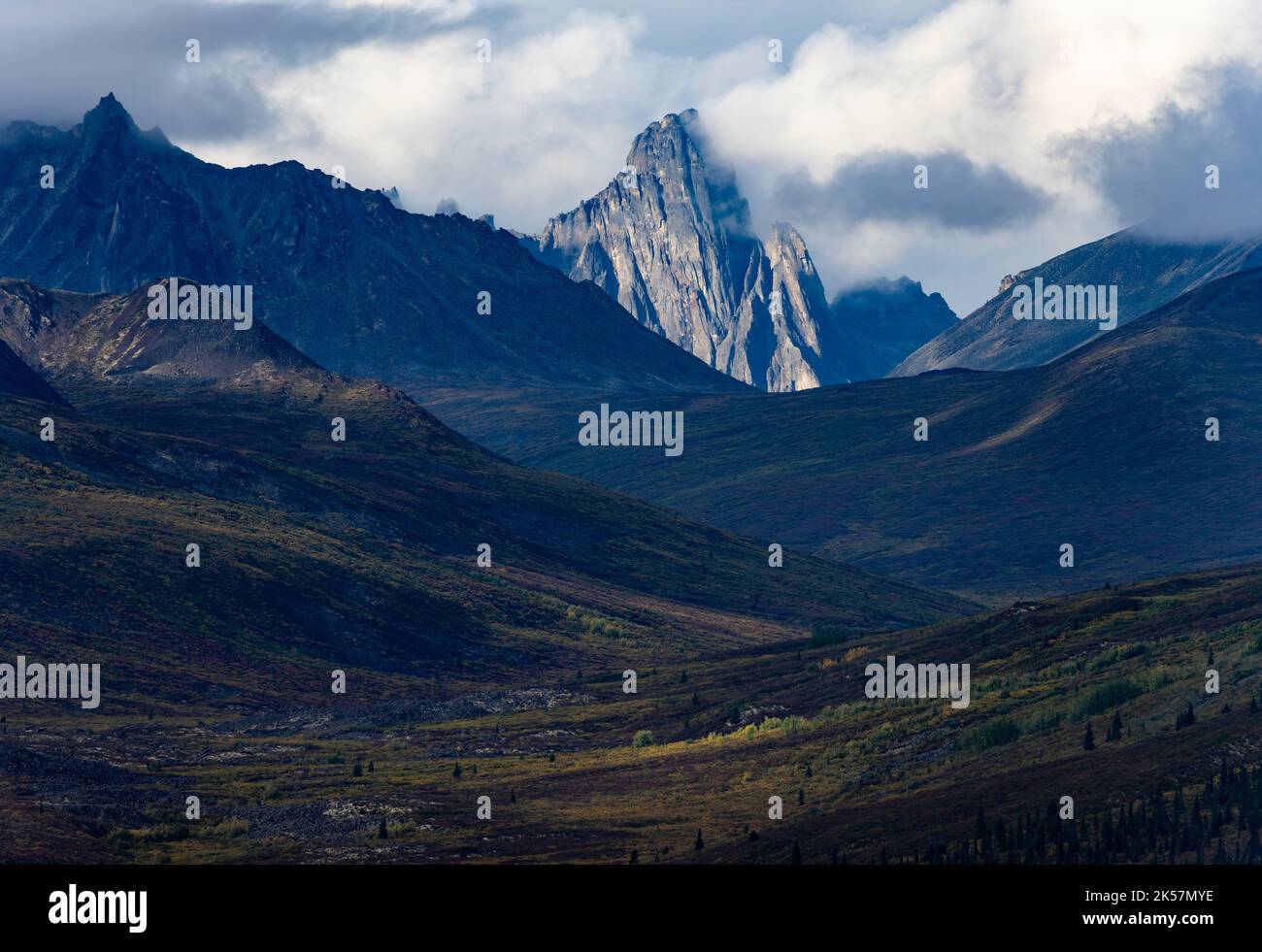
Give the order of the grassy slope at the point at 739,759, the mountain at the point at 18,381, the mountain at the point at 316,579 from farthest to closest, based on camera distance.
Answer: the mountain at the point at 18,381 < the mountain at the point at 316,579 < the grassy slope at the point at 739,759

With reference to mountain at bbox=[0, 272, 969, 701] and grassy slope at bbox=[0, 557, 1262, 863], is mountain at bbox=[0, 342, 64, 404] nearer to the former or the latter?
mountain at bbox=[0, 272, 969, 701]

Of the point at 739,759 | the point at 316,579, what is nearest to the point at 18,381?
the point at 316,579

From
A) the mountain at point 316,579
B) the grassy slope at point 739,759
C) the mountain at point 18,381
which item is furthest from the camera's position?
the mountain at point 18,381

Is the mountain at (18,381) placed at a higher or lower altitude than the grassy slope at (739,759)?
higher

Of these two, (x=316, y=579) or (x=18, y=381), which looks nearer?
(x=316, y=579)

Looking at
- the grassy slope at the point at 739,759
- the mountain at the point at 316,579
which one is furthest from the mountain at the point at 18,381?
the grassy slope at the point at 739,759

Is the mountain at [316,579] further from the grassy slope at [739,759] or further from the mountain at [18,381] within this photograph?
the grassy slope at [739,759]

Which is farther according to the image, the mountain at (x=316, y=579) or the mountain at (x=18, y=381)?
the mountain at (x=18, y=381)

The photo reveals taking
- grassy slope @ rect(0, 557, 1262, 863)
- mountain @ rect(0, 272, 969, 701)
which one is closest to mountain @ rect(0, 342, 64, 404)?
mountain @ rect(0, 272, 969, 701)

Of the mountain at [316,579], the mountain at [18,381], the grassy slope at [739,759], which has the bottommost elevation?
the grassy slope at [739,759]

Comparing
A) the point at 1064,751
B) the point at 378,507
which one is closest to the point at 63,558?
the point at 378,507

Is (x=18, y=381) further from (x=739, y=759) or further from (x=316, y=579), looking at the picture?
(x=739, y=759)
